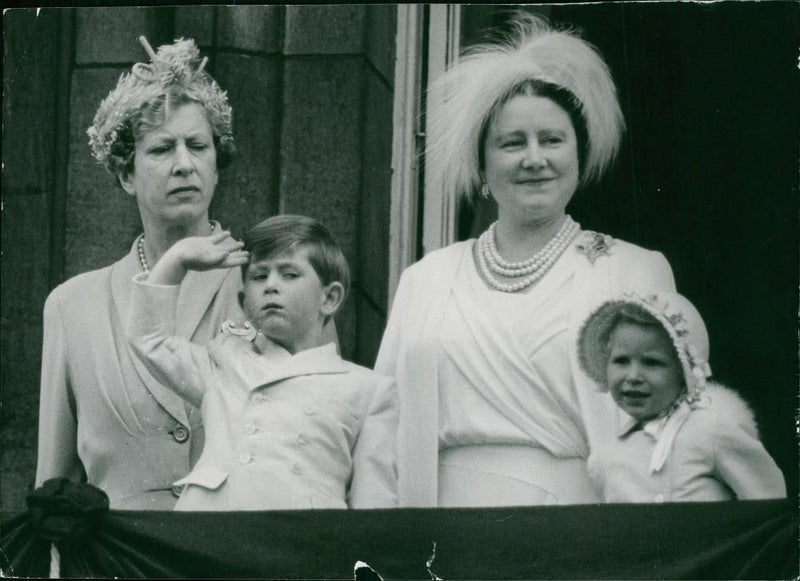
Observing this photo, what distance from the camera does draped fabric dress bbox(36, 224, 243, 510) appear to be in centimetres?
855

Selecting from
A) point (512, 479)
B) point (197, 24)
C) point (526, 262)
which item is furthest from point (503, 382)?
point (197, 24)

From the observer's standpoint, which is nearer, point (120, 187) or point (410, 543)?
point (410, 543)

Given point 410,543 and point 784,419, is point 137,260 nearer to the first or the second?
point 410,543

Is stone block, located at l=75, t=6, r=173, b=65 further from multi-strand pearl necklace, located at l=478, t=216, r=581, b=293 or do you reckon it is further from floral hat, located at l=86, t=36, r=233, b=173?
multi-strand pearl necklace, located at l=478, t=216, r=581, b=293

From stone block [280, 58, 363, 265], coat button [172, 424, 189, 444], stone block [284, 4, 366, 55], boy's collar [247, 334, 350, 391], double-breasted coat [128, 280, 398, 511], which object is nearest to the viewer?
double-breasted coat [128, 280, 398, 511]

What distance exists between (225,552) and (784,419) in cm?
214

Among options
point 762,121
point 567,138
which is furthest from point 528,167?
point 762,121

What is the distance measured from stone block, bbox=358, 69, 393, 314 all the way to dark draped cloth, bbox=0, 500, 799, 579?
1.05m

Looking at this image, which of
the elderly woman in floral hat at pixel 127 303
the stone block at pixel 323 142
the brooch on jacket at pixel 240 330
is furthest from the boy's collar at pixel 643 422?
the elderly woman in floral hat at pixel 127 303

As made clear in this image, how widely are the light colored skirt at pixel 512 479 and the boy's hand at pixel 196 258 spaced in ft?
3.75

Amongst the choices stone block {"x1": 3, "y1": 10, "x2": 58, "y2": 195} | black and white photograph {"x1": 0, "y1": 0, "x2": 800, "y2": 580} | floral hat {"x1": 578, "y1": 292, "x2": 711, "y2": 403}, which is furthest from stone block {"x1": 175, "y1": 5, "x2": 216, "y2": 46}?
floral hat {"x1": 578, "y1": 292, "x2": 711, "y2": 403}

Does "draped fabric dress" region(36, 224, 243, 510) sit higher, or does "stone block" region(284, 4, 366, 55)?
"stone block" region(284, 4, 366, 55)

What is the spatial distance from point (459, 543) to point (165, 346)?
1335 mm

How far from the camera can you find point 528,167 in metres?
8.62
